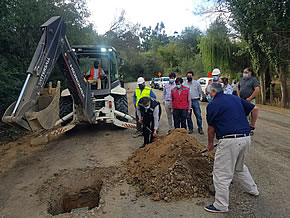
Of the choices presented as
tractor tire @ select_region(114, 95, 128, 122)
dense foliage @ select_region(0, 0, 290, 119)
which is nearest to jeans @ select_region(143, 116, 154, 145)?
tractor tire @ select_region(114, 95, 128, 122)

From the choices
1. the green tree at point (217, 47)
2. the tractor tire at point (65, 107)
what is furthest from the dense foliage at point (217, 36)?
the tractor tire at point (65, 107)

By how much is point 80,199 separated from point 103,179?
54 cm

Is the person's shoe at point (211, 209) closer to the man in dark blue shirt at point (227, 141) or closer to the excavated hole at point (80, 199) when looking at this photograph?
the man in dark blue shirt at point (227, 141)

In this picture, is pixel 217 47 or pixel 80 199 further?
pixel 217 47

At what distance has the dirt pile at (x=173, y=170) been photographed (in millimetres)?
4016

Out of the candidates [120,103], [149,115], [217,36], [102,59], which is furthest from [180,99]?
[217,36]

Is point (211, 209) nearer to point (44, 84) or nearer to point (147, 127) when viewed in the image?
point (147, 127)

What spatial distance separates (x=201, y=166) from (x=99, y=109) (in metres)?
4.59

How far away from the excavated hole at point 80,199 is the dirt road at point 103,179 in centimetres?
2

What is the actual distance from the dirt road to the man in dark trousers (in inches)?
29.8

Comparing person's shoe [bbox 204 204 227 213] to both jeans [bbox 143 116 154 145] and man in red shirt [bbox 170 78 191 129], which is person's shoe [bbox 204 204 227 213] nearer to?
jeans [bbox 143 116 154 145]

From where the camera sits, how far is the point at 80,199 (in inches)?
184

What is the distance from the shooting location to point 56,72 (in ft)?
42.7

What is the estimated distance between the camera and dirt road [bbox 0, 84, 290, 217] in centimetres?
363
